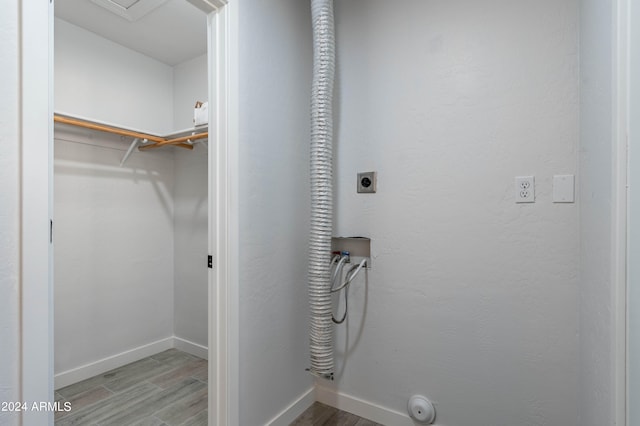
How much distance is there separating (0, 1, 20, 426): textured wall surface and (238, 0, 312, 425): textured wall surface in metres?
0.73

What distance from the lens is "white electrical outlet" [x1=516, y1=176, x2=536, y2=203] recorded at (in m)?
1.26

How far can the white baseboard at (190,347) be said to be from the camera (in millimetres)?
2412

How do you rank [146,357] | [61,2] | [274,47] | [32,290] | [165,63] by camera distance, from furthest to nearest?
1. [165,63]
2. [146,357]
3. [61,2]
4. [274,47]
5. [32,290]

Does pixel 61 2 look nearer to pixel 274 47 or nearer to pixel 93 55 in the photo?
pixel 93 55

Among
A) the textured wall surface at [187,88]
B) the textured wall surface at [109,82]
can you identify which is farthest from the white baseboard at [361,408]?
the textured wall surface at [109,82]

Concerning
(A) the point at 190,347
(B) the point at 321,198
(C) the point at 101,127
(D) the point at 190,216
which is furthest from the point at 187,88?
(A) the point at 190,347

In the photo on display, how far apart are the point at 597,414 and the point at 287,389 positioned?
1322 mm

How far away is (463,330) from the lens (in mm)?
1402

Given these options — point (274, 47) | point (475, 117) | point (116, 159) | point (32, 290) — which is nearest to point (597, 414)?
point (475, 117)

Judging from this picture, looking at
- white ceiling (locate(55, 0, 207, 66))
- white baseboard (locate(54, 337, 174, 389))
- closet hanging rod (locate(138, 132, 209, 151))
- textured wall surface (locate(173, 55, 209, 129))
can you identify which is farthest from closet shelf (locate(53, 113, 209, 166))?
white baseboard (locate(54, 337, 174, 389))

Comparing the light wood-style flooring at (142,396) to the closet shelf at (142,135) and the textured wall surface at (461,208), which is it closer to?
the textured wall surface at (461,208)

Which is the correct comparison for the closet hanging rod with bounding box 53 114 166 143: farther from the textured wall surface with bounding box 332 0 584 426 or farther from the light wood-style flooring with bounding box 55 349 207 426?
the light wood-style flooring with bounding box 55 349 207 426

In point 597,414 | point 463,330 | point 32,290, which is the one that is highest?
point 32,290

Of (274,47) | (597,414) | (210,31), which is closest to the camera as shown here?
(597,414)
